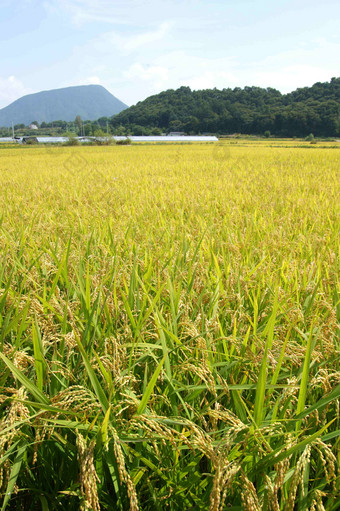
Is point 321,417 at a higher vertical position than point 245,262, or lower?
lower

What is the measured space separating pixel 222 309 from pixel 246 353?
1.16ft

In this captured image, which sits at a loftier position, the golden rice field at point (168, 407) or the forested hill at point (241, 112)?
the forested hill at point (241, 112)

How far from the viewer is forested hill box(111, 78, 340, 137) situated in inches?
2377

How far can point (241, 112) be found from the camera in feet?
242

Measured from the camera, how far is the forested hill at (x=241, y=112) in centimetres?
6038

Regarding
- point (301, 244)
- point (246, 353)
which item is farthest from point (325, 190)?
point (246, 353)

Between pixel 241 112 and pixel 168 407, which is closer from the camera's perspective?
pixel 168 407

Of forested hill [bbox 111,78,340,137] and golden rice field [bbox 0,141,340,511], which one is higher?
forested hill [bbox 111,78,340,137]

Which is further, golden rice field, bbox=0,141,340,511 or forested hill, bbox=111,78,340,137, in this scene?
forested hill, bbox=111,78,340,137

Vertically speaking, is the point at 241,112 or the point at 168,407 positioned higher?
the point at 241,112

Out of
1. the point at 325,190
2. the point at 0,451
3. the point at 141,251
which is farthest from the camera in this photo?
the point at 325,190

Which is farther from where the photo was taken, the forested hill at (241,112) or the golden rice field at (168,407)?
the forested hill at (241,112)

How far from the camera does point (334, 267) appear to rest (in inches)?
71.0

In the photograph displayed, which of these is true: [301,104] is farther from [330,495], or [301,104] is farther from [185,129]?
[330,495]
